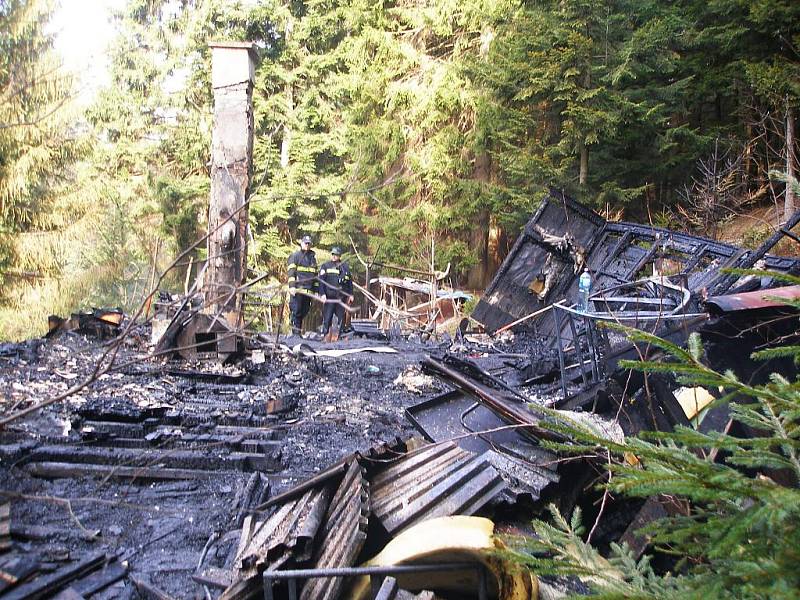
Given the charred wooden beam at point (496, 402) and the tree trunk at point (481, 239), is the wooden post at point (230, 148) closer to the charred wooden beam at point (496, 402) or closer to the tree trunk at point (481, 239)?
the charred wooden beam at point (496, 402)

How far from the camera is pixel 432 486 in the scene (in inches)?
123

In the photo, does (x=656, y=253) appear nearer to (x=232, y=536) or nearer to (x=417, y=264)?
(x=232, y=536)

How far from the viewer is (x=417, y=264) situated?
56.6 feet

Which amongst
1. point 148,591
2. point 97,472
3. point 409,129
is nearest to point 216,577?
point 148,591

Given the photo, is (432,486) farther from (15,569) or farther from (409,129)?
(409,129)

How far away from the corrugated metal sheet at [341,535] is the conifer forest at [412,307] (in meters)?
0.02

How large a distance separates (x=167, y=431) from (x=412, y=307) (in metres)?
10.3

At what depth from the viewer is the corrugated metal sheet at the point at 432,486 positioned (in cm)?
291

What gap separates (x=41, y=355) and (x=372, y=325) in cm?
648

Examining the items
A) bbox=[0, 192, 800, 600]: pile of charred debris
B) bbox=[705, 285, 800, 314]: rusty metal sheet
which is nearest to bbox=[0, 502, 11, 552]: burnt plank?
bbox=[0, 192, 800, 600]: pile of charred debris

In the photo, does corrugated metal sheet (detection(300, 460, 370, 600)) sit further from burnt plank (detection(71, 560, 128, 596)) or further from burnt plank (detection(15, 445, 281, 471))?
burnt plank (detection(15, 445, 281, 471))

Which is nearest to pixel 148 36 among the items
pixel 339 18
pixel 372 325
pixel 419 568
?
pixel 339 18

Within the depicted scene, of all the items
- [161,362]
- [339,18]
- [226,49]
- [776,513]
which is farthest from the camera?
[339,18]

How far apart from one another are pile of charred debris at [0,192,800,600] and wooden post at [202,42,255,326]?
3.74ft
